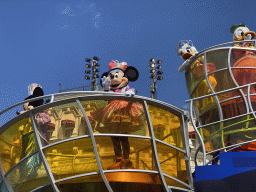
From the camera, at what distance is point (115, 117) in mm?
11438

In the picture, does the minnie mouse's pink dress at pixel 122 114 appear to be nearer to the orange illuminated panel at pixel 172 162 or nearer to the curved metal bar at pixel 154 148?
the curved metal bar at pixel 154 148

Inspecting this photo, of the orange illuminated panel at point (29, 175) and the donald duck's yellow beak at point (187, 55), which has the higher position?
the donald duck's yellow beak at point (187, 55)

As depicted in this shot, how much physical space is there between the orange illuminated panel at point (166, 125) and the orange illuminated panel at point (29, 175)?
3050 millimetres

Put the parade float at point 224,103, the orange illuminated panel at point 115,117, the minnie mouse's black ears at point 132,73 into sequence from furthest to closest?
the minnie mouse's black ears at point 132,73, the parade float at point 224,103, the orange illuminated panel at point 115,117

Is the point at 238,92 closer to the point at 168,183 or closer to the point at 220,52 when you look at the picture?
the point at 220,52

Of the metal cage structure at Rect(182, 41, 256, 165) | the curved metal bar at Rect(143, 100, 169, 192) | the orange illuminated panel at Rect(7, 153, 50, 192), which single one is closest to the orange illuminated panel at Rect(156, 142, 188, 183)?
the curved metal bar at Rect(143, 100, 169, 192)

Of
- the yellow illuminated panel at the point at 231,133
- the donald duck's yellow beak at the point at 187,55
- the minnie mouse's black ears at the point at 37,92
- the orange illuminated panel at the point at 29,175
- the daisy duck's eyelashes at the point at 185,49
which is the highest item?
the daisy duck's eyelashes at the point at 185,49

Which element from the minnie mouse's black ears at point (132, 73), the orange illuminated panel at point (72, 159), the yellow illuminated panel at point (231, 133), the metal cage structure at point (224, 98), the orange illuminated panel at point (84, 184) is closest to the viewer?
the orange illuminated panel at point (84, 184)

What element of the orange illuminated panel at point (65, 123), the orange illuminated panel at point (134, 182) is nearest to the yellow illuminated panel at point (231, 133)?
the orange illuminated panel at point (134, 182)

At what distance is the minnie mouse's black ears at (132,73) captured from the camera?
14578mm

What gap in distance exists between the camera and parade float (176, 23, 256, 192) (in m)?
12.0

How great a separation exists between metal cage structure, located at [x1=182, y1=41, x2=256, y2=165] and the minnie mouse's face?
2.19 meters

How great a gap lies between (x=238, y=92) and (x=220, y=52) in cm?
169

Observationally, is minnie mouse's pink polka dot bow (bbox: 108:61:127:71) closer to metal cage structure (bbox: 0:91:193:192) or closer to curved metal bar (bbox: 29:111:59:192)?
metal cage structure (bbox: 0:91:193:192)
